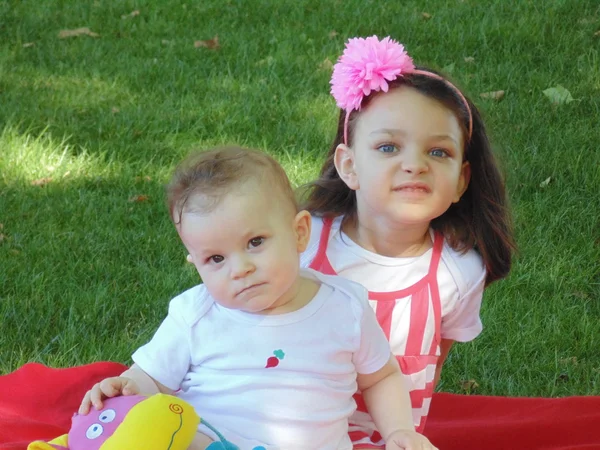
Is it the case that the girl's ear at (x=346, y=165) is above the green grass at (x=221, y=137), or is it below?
above

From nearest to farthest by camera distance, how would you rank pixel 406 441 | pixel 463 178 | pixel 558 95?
1. pixel 406 441
2. pixel 463 178
3. pixel 558 95

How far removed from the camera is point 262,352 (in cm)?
228

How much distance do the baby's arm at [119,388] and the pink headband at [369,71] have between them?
0.94 m

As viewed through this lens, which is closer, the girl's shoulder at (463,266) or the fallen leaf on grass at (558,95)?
the girl's shoulder at (463,266)

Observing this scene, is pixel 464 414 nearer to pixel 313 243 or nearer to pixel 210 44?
pixel 313 243

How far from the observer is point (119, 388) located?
2.25 meters

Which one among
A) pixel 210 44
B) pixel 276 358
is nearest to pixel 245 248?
pixel 276 358

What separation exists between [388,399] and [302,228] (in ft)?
1.54

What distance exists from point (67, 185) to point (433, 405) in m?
2.27

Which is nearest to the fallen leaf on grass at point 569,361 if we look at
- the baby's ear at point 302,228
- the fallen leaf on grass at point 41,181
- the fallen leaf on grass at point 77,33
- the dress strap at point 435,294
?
the dress strap at point 435,294

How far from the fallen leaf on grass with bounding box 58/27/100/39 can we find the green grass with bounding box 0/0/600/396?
0.05 metres

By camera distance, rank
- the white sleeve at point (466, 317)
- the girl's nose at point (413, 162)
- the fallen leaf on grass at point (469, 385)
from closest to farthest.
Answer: the girl's nose at point (413, 162) < the white sleeve at point (466, 317) < the fallen leaf on grass at point (469, 385)

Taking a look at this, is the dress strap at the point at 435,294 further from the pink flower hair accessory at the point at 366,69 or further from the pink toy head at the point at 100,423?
the pink toy head at the point at 100,423

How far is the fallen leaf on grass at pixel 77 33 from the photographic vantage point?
6480 millimetres
